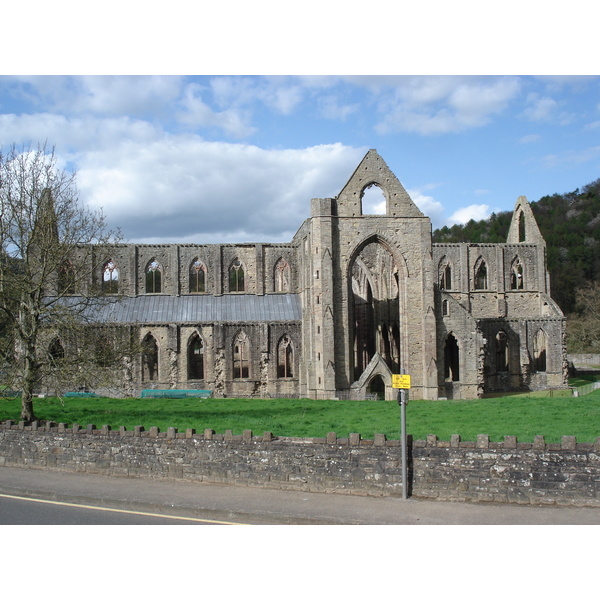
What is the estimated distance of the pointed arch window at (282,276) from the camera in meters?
43.7

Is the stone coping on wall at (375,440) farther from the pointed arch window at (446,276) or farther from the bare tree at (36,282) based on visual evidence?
the pointed arch window at (446,276)

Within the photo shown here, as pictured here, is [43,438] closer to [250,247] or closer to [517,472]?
[517,472]

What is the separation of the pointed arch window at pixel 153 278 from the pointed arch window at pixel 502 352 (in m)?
23.7

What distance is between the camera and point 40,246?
22.0 m

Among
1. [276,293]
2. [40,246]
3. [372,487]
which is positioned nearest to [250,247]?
[276,293]

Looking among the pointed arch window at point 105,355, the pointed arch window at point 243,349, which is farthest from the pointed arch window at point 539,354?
the pointed arch window at point 105,355

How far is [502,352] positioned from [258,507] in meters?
35.2

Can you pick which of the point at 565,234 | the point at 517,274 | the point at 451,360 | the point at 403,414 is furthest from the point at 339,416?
the point at 565,234

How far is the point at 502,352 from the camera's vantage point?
44812mm

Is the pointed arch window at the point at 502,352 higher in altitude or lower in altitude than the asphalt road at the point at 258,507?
higher

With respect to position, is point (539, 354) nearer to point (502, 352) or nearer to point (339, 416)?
point (502, 352)

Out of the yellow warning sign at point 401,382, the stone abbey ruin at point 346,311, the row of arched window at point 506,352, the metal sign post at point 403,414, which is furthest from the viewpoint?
the row of arched window at point 506,352

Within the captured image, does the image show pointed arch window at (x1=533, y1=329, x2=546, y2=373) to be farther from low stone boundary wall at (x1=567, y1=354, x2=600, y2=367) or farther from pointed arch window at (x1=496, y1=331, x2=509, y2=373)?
low stone boundary wall at (x1=567, y1=354, x2=600, y2=367)

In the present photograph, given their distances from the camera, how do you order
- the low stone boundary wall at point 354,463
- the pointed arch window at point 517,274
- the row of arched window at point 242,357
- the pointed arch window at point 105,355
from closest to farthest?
the low stone boundary wall at point 354,463, the pointed arch window at point 105,355, the row of arched window at point 242,357, the pointed arch window at point 517,274
